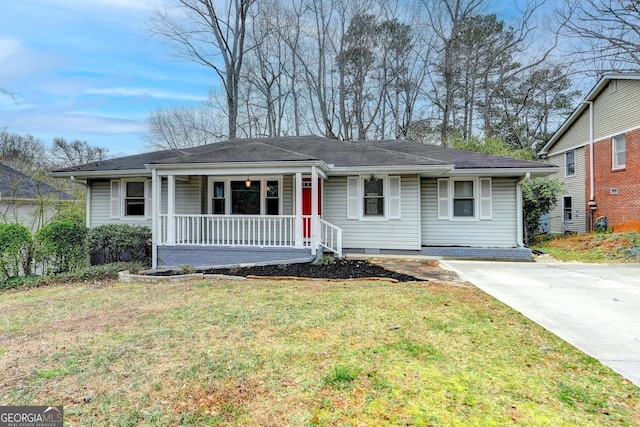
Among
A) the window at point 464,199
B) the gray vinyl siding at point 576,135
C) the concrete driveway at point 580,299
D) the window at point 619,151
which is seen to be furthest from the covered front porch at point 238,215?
the gray vinyl siding at point 576,135

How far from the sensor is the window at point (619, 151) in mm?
13398

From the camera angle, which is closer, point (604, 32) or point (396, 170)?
point (396, 170)

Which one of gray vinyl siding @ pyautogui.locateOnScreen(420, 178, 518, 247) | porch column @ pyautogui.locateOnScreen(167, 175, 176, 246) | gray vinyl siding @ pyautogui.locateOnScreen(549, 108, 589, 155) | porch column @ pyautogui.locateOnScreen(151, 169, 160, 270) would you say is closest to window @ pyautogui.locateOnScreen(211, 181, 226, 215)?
porch column @ pyautogui.locateOnScreen(167, 175, 176, 246)

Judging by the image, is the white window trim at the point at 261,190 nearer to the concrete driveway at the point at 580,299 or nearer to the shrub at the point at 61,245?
the shrub at the point at 61,245

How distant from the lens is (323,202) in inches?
422

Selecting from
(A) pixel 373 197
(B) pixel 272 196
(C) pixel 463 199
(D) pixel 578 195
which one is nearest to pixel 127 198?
(B) pixel 272 196

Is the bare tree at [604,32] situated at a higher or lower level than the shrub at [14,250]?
higher

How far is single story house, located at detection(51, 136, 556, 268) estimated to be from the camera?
9289mm

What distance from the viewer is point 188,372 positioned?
3.06 meters

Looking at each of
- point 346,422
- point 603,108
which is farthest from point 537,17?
point 346,422

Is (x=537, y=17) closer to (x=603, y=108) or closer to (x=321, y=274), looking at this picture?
(x=603, y=108)

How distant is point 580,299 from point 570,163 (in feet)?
48.8

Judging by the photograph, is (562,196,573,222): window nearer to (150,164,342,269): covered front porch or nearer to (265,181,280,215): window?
(150,164,342,269): covered front porch

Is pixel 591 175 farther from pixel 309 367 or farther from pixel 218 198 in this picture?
pixel 309 367
